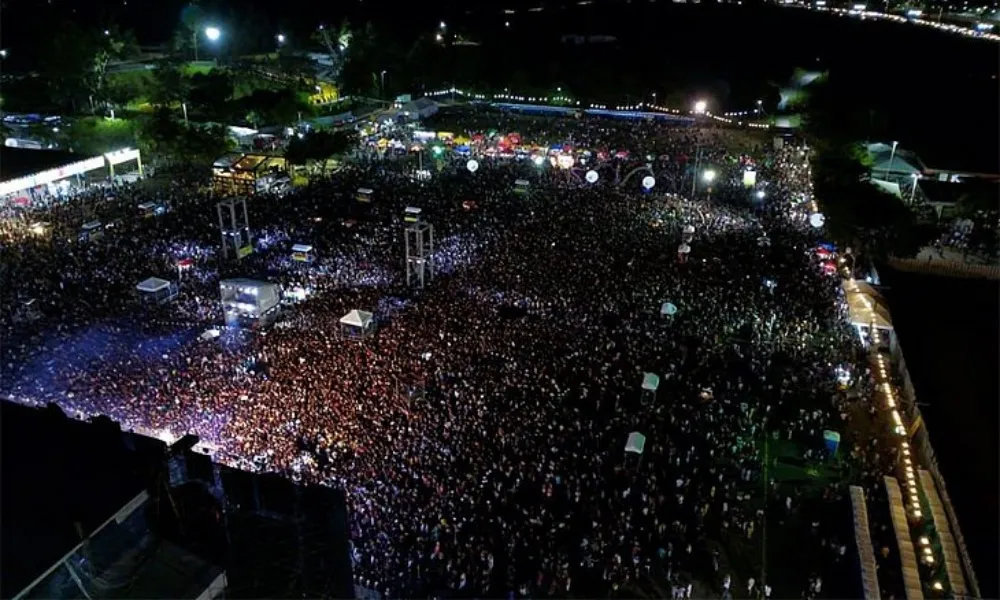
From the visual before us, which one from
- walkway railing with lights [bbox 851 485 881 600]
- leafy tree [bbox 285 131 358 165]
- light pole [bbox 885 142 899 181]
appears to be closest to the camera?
walkway railing with lights [bbox 851 485 881 600]

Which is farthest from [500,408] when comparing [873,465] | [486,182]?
[486,182]

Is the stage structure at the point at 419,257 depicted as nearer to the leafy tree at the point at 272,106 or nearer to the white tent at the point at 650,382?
the white tent at the point at 650,382

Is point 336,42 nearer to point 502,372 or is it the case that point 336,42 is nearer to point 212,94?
point 212,94

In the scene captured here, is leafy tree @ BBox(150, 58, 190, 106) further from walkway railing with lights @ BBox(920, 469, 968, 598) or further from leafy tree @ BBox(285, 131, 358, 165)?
walkway railing with lights @ BBox(920, 469, 968, 598)

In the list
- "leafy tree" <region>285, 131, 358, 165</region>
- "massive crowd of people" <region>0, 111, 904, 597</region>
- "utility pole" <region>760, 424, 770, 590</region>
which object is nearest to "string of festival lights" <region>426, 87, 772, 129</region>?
"massive crowd of people" <region>0, 111, 904, 597</region>

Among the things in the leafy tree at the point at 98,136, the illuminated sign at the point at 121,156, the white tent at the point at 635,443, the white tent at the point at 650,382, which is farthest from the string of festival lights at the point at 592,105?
the white tent at the point at 635,443

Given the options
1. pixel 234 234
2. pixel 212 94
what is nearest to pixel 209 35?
pixel 212 94

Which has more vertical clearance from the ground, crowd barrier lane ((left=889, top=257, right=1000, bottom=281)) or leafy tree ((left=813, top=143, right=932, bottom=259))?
leafy tree ((left=813, top=143, right=932, bottom=259))
